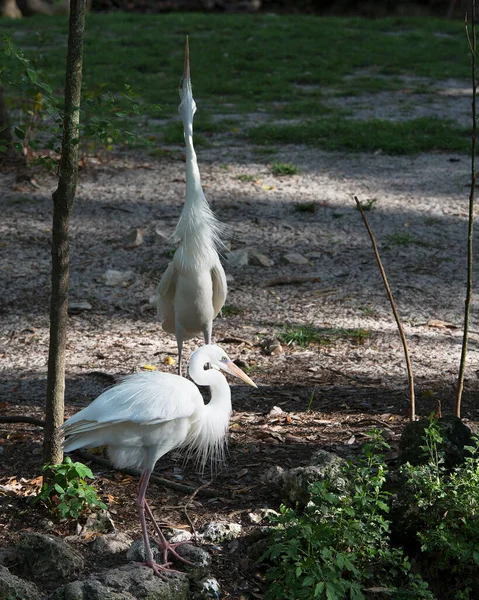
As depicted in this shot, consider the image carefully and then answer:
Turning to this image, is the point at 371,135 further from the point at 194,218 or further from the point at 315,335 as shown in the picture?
the point at 194,218

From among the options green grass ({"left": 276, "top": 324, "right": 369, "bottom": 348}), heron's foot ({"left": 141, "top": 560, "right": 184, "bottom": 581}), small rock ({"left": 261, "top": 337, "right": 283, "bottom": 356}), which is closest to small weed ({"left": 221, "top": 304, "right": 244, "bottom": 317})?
green grass ({"left": 276, "top": 324, "right": 369, "bottom": 348})

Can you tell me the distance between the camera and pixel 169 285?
4.90 metres

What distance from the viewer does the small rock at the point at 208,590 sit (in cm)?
299

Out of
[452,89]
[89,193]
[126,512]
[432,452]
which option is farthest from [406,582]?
[452,89]

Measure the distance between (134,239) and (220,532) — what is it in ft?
12.5

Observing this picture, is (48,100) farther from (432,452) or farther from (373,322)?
(373,322)

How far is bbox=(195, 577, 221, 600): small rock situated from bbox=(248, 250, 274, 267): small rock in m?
3.65

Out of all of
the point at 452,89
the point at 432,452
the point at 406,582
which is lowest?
the point at 406,582

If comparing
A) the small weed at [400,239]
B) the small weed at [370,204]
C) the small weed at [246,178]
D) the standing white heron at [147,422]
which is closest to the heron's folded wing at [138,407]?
the standing white heron at [147,422]

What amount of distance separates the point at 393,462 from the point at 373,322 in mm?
1831

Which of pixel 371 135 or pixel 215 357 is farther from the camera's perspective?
pixel 371 135

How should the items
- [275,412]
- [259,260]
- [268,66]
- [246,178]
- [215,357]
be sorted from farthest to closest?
[268,66]
[246,178]
[259,260]
[275,412]
[215,357]

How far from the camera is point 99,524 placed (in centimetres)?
328

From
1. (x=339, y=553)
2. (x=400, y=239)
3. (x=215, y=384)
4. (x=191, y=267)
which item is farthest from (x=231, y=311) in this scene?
(x=339, y=553)
